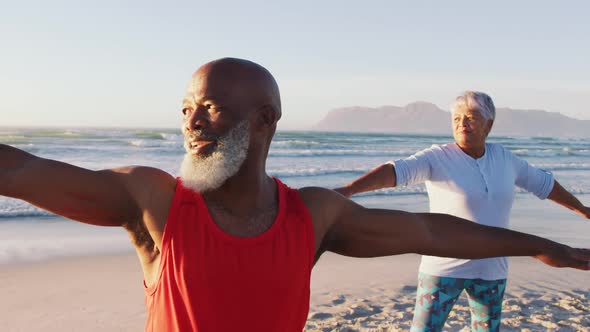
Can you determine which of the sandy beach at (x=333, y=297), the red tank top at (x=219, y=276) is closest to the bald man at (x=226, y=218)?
the red tank top at (x=219, y=276)

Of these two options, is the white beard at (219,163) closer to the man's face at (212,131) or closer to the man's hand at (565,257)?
the man's face at (212,131)

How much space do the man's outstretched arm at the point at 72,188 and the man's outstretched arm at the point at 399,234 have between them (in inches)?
19.9

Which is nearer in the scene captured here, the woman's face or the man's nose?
the man's nose

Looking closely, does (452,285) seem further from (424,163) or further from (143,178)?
(143,178)

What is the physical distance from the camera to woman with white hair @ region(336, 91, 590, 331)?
3379mm

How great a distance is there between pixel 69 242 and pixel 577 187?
45.8 feet

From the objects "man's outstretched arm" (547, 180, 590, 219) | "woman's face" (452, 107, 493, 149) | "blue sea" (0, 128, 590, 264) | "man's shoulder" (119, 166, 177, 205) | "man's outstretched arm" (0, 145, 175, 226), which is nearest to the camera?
"man's outstretched arm" (0, 145, 175, 226)

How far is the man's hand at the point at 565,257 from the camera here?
2.04 metres

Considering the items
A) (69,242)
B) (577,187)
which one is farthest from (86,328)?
(577,187)

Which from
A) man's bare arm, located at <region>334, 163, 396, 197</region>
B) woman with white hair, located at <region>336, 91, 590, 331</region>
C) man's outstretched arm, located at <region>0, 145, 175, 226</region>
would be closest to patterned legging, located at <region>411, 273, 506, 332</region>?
woman with white hair, located at <region>336, 91, 590, 331</region>

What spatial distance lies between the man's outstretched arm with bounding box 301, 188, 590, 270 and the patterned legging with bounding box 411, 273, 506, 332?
143 centimetres

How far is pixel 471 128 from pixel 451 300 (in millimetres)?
1010

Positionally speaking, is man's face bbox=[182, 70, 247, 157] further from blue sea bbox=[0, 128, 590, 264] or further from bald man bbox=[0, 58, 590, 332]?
blue sea bbox=[0, 128, 590, 264]

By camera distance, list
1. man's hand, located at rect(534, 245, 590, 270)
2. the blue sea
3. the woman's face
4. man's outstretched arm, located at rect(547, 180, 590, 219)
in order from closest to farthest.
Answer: man's hand, located at rect(534, 245, 590, 270) < the woman's face < man's outstretched arm, located at rect(547, 180, 590, 219) < the blue sea
